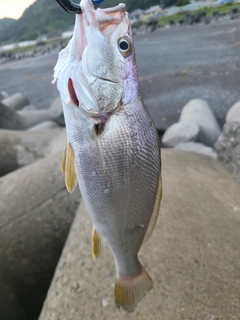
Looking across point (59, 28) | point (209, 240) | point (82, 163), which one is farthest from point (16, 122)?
point (59, 28)

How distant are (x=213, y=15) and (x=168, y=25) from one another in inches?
187

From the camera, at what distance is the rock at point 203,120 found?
558cm

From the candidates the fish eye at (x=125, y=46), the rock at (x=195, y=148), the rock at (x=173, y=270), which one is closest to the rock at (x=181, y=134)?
the rock at (x=195, y=148)

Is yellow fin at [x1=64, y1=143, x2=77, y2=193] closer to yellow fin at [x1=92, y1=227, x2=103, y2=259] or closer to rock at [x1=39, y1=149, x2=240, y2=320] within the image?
yellow fin at [x1=92, y1=227, x2=103, y2=259]

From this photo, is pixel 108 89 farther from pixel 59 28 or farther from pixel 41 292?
pixel 59 28

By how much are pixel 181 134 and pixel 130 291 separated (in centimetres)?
406

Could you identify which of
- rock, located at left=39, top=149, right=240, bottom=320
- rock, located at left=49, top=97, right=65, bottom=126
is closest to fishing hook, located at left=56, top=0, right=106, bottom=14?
rock, located at left=39, top=149, right=240, bottom=320

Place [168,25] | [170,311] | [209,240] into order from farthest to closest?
[168,25] → [209,240] → [170,311]

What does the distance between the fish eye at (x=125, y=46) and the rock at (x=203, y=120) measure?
4344mm

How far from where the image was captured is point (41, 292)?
10.1 feet

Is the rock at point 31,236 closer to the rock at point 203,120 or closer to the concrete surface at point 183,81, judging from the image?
the rock at point 203,120

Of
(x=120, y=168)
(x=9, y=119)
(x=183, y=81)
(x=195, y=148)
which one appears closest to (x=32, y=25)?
(x=183, y=81)

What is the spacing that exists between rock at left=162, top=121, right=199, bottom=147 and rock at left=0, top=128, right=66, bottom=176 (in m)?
1.51

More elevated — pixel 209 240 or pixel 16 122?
pixel 209 240
